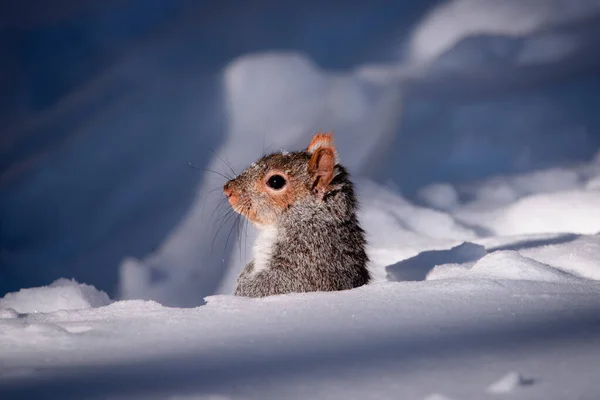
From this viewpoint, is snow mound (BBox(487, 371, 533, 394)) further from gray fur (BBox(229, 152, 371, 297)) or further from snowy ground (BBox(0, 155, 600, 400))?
gray fur (BBox(229, 152, 371, 297))

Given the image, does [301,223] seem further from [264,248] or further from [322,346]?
[322,346]

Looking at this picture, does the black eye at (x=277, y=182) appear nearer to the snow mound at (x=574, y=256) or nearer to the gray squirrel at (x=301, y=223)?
the gray squirrel at (x=301, y=223)

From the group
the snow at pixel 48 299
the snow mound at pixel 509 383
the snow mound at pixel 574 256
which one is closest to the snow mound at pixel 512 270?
the snow mound at pixel 574 256

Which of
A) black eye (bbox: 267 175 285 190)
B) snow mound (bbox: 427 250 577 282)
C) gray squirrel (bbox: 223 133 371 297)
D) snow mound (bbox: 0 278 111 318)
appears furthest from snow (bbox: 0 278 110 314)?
snow mound (bbox: 427 250 577 282)

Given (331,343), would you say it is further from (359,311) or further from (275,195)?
(275,195)

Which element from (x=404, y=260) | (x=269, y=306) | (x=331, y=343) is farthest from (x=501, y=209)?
(x=331, y=343)

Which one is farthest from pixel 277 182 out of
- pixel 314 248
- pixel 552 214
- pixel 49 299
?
pixel 552 214

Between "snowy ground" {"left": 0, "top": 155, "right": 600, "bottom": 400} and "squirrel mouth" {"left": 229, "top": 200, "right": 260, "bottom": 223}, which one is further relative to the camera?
"squirrel mouth" {"left": 229, "top": 200, "right": 260, "bottom": 223}
